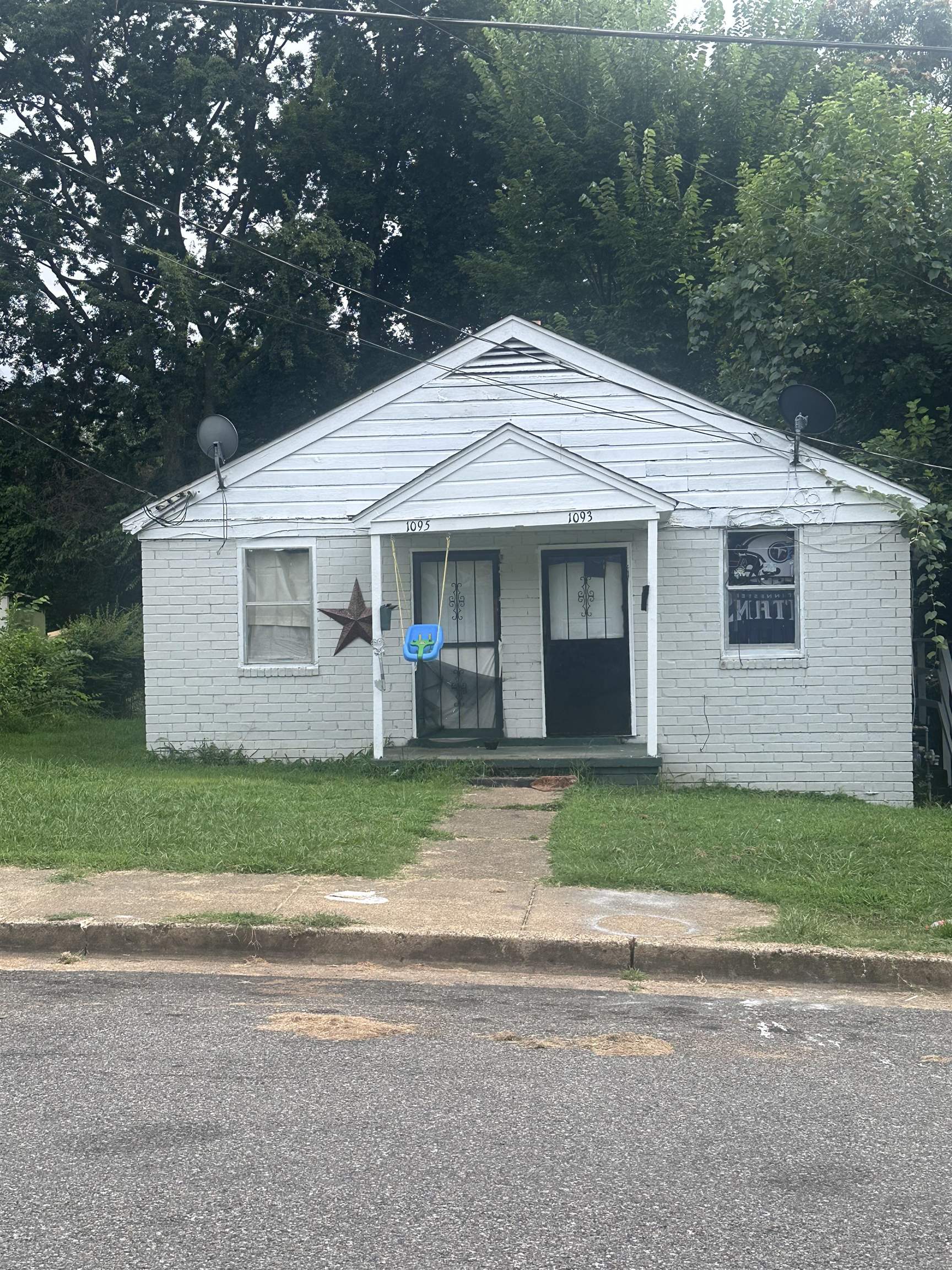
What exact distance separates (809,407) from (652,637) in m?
3.00

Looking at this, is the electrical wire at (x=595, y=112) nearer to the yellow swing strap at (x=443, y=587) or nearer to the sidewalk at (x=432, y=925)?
the yellow swing strap at (x=443, y=587)

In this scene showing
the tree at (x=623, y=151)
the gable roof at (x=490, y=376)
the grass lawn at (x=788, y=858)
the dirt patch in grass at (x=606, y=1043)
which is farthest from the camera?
the tree at (x=623, y=151)

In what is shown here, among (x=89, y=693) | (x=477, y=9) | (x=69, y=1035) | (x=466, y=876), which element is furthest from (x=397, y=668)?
(x=477, y=9)

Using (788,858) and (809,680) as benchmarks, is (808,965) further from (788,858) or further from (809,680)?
(809,680)

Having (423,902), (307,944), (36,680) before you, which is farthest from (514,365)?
(36,680)

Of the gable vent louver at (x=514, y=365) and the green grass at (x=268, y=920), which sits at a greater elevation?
the gable vent louver at (x=514, y=365)

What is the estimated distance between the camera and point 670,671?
13.4m

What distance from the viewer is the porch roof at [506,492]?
12.7m

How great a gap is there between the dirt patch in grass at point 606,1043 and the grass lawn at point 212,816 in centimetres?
291

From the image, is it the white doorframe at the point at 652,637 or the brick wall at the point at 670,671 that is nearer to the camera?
the white doorframe at the point at 652,637

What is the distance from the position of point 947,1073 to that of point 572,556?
916 cm

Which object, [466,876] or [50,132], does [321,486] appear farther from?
[50,132]

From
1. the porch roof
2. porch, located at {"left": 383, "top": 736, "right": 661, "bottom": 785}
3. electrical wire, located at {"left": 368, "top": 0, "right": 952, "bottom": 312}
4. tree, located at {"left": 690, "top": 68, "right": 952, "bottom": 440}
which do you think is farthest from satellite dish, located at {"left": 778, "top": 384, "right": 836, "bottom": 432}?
electrical wire, located at {"left": 368, "top": 0, "right": 952, "bottom": 312}

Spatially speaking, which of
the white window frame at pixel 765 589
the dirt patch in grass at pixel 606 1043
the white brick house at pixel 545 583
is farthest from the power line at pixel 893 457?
the dirt patch in grass at pixel 606 1043
